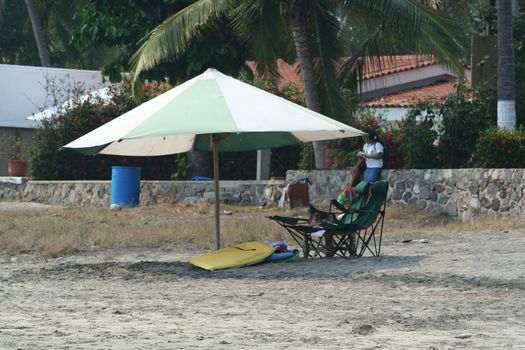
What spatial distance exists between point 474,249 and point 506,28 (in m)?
6.88

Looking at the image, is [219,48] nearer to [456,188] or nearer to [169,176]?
[169,176]

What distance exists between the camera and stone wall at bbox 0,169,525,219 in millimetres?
19391

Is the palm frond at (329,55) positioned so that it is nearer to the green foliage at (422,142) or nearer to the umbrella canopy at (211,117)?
the green foliage at (422,142)

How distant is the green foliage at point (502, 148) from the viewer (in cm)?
1964

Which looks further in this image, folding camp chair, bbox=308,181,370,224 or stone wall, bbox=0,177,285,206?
stone wall, bbox=0,177,285,206

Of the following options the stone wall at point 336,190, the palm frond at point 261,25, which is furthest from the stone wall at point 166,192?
the palm frond at point 261,25

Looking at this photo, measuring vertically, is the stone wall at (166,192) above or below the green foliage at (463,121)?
below

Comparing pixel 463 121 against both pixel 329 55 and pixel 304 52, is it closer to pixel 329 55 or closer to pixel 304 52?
pixel 329 55

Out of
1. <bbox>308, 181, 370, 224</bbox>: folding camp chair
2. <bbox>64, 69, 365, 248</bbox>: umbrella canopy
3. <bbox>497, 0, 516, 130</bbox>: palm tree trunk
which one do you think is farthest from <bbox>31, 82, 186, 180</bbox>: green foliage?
<bbox>64, 69, 365, 248</bbox>: umbrella canopy

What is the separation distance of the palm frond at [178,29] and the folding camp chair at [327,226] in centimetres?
885

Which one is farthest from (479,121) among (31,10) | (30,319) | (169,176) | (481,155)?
(31,10)

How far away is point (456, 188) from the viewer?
20.2 metres

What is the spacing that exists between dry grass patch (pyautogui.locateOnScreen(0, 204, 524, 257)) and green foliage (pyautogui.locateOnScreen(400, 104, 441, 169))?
4.24 feet

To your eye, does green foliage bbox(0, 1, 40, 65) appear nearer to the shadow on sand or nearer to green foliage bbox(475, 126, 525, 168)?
green foliage bbox(475, 126, 525, 168)
